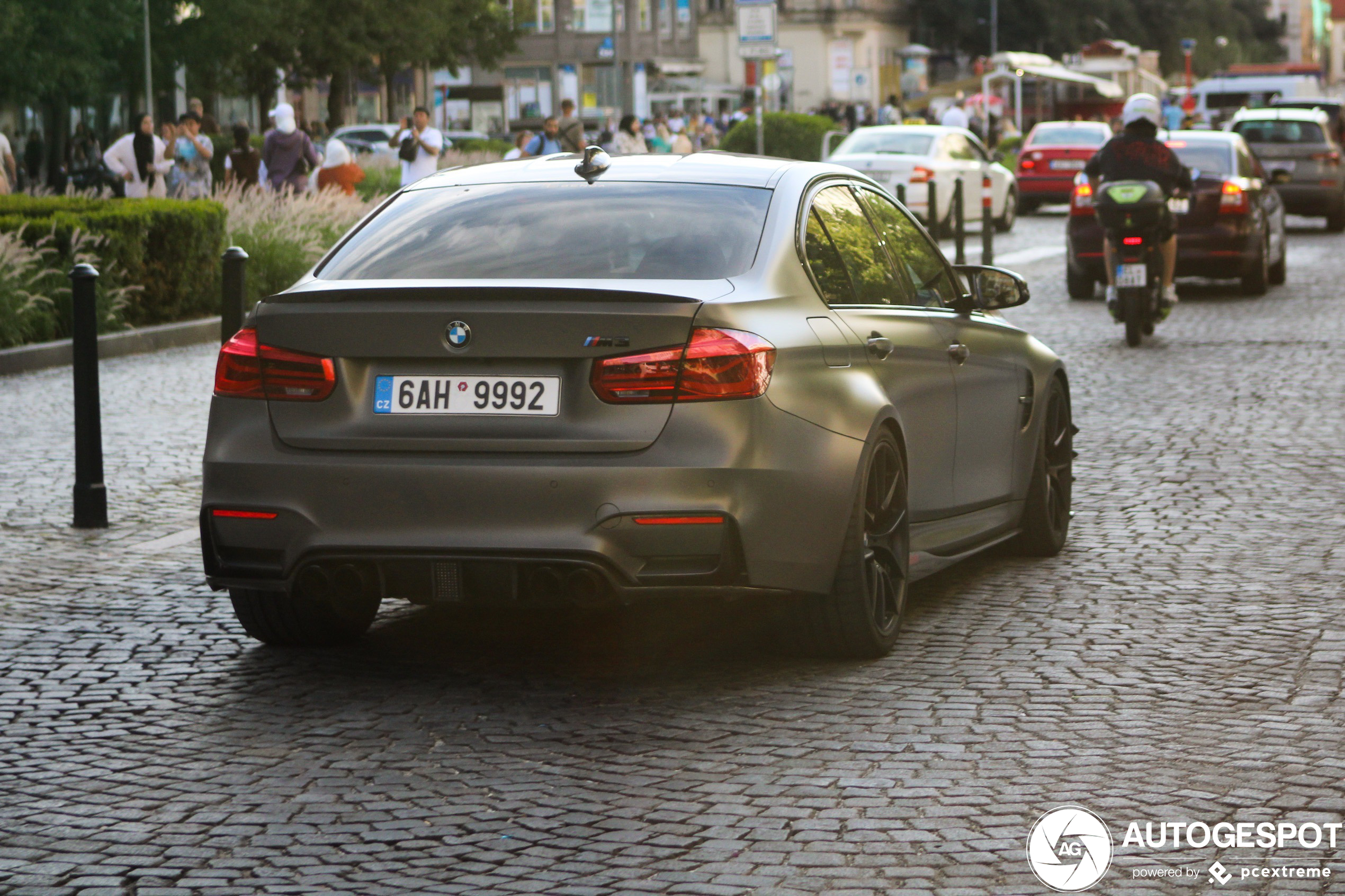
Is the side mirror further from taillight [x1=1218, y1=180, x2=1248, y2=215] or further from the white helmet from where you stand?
taillight [x1=1218, y1=180, x2=1248, y2=215]

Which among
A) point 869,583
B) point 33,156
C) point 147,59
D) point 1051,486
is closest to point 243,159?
point 147,59

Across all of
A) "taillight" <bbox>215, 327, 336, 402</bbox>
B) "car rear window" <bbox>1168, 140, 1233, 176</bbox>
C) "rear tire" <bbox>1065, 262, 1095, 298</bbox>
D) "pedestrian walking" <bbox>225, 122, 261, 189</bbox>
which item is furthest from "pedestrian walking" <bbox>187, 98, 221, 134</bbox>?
"taillight" <bbox>215, 327, 336, 402</bbox>

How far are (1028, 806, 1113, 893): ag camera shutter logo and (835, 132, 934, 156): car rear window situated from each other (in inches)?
975

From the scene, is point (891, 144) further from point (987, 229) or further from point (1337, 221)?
point (1337, 221)

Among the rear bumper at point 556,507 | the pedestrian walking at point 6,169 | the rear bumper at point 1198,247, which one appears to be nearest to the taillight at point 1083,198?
the rear bumper at point 1198,247

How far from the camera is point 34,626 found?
687cm

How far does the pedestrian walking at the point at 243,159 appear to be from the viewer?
23.8 m

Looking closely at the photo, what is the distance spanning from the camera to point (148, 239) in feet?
58.1

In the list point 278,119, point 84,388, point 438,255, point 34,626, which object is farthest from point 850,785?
point 278,119

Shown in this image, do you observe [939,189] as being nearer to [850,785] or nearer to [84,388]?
[84,388]

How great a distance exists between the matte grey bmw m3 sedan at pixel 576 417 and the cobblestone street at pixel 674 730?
1.02ft

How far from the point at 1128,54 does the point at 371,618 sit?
278 feet

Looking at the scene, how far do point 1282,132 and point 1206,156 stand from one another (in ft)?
40.5

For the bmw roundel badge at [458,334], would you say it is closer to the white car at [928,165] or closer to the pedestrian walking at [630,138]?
the white car at [928,165]
